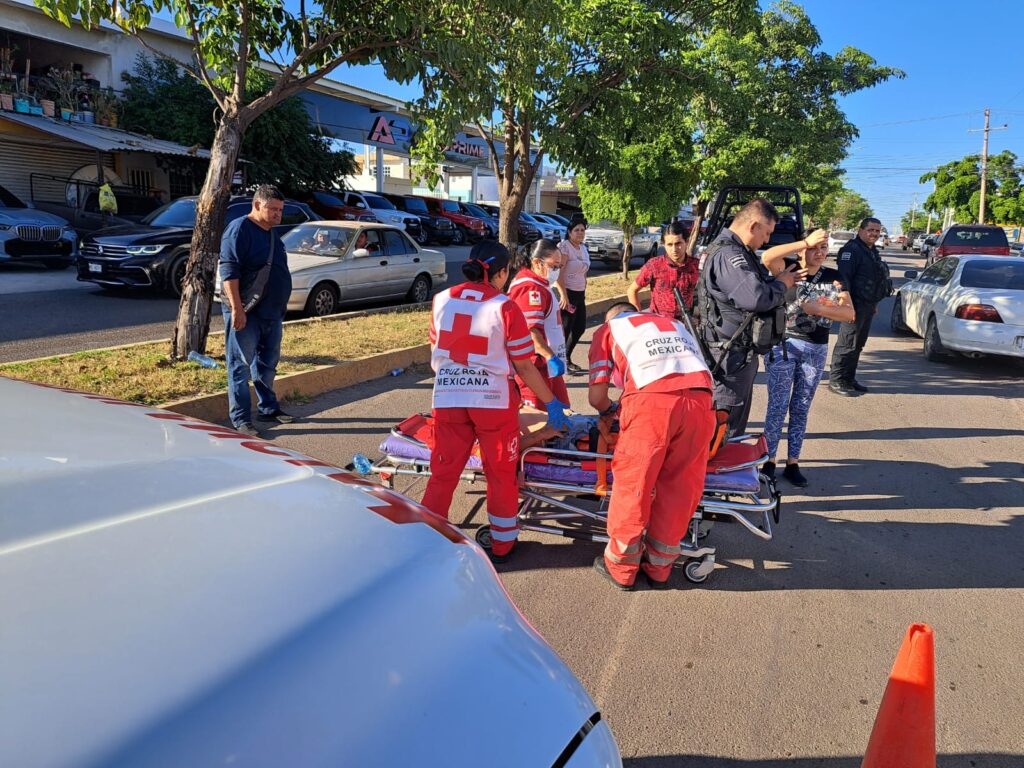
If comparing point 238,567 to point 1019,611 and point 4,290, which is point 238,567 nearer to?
point 1019,611

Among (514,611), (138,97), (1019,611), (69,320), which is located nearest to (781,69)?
(138,97)

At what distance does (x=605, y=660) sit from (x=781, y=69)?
25170mm

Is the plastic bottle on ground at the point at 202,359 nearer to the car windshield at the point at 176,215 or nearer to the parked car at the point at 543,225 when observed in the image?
the car windshield at the point at 176,215

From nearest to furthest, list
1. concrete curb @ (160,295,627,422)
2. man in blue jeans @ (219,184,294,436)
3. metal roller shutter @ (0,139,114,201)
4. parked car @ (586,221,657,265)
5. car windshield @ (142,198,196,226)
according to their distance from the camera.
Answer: man in blue jeans @ (219,184,294,436) → concrete curb @ (160,295,627,422) → car windshield @ (142,198,196,226) → metal roller shutter @ (0,139,114,201) → parked car @ (586,221,657,265)

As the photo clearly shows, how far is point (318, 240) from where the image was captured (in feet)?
38.2

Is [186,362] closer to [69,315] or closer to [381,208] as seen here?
[69,315]

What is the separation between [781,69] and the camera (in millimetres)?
24000

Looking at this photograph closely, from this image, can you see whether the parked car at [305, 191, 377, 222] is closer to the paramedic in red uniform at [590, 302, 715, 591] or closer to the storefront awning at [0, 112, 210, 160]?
the storefront awning at [0, 112, 210, 160]

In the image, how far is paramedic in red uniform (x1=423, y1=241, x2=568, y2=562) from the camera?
12.1ft

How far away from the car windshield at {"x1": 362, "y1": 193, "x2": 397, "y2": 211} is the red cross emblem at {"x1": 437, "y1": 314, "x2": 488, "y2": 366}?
22334 millimetres

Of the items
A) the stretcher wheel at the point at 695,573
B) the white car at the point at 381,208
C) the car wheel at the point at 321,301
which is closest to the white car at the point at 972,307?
the stretcher wheel at the point at 695,573

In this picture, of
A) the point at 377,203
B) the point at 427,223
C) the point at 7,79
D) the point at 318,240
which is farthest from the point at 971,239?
the point at 7,79

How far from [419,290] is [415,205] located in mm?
15535

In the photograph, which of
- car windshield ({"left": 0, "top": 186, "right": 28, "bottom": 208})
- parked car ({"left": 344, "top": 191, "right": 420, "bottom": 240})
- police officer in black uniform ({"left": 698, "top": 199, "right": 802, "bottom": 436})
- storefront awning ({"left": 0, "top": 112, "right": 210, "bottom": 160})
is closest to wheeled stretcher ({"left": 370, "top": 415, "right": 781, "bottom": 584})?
police officer in black uniform ({"left": 698, "top": 199, "right": 802, "bottom": 436})
